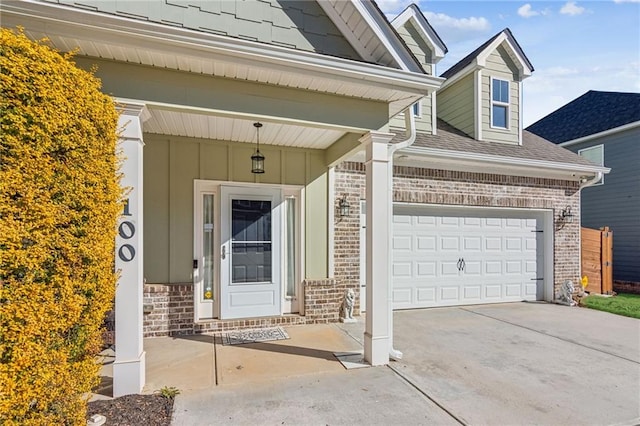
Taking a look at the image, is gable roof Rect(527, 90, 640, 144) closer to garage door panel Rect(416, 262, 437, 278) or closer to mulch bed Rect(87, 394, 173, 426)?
garage door panel Rect(416, 262, 437, 278)

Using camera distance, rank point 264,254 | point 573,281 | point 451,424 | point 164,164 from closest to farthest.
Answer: point 451,424 → point 164,164 → point 264,254 → point 573,281

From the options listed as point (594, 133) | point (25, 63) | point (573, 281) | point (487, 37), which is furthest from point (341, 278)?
point (594, 133)

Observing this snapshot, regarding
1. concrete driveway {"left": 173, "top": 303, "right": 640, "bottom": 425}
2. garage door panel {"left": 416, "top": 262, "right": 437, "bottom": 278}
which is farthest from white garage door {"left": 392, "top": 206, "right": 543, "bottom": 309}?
concrete driveway {"left": 173, "top": 303, "right": 640, "bottom": 425}

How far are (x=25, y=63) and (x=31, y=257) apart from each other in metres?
1.23

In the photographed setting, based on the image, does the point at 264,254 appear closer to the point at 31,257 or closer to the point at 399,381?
the point at 399,381

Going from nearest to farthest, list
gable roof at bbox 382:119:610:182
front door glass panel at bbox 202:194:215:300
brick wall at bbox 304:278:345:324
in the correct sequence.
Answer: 1. front door glass panel at bbox 202:194:215:300
2. brick wall at bbox 304:278:345:324
3. gable roof at bbox 382:119:610:182

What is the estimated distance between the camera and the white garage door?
23.3ft

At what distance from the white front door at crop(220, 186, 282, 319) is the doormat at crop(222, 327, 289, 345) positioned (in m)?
0.31

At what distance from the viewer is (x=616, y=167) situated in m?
10.8

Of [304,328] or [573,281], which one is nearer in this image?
[304,328]

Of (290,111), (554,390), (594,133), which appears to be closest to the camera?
(554,390)

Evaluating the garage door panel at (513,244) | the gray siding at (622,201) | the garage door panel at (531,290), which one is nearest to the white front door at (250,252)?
the garage door panel at (513,244)

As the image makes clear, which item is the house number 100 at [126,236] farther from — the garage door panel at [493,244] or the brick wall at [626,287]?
the brick wall at [626,287]

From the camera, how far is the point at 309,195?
6.10m
